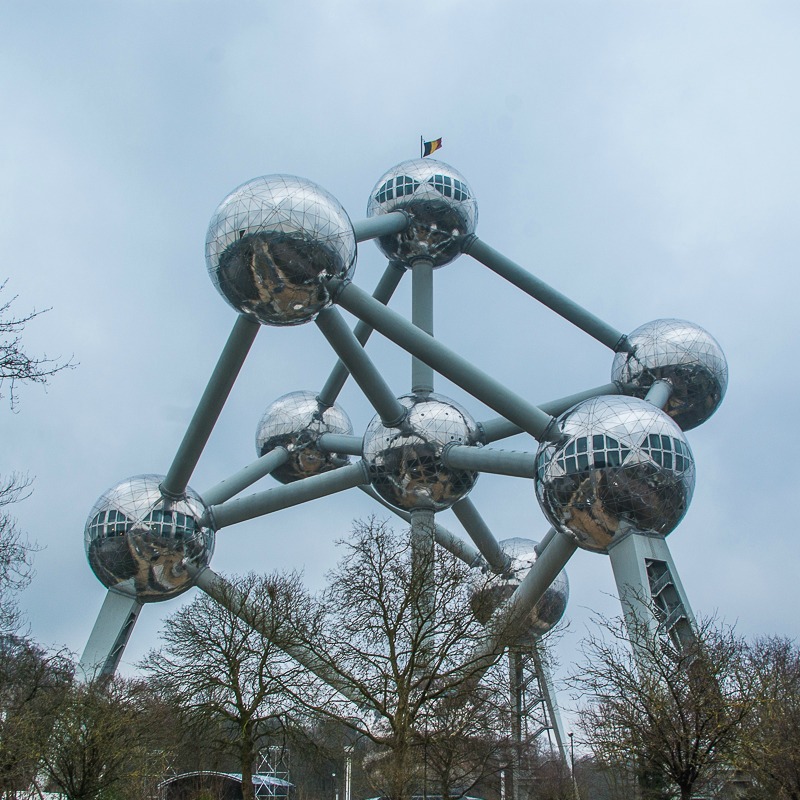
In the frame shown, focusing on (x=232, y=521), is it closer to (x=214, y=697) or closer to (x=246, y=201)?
(x=214, y=697)

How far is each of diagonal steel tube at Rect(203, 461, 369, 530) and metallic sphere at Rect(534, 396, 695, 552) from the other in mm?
5139

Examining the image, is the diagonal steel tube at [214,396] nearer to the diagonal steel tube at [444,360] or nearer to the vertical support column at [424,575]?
the diagonal steel tube at [444,360]

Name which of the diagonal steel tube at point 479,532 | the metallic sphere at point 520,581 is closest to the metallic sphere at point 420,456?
the diagonal steel tube at point 479,532

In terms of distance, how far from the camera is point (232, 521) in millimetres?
17422

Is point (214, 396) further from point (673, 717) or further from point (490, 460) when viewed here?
point (673, 717)

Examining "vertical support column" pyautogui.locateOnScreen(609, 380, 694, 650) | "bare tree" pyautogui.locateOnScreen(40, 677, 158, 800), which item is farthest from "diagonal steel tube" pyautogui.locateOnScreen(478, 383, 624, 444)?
"bare tree" pyautogui.locateOnScreen(40, 677, 158, 800)

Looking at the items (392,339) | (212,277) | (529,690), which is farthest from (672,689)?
(529,690)

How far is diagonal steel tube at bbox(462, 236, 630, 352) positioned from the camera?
1756cm

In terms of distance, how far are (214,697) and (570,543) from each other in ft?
22.2

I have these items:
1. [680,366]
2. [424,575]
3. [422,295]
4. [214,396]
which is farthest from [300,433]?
[680,366]

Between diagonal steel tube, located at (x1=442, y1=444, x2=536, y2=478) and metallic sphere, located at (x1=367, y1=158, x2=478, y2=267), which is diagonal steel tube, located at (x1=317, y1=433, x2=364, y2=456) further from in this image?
metallic sphere, located at (x1=367, y1=158, x2=478, y2=267)

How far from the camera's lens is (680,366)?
1739 centimetres

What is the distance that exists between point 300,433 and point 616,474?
1013 centimetres

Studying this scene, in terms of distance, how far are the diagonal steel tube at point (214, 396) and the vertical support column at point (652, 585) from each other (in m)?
5.90
